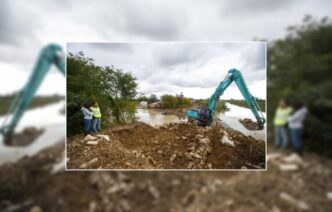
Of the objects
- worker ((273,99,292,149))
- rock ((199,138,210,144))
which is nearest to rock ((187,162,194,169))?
rock ((199,138,210,144))

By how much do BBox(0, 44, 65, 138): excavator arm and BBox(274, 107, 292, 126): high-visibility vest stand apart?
226 cm

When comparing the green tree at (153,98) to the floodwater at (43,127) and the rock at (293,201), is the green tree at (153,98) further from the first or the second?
the rock at (293,201)

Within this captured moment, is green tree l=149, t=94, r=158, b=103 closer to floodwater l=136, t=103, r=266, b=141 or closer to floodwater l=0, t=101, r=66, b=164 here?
floodwater l=136, t=103, r=266, b=141

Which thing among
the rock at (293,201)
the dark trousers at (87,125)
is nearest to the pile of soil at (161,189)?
the rock at (293,201)

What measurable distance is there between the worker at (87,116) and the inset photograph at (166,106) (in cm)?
1

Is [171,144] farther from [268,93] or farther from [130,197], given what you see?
[268,93]

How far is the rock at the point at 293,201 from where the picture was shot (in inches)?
165

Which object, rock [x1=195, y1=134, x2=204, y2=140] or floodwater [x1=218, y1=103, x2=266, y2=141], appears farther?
rock [x1=195, y1=134, x2=204, y2=140]

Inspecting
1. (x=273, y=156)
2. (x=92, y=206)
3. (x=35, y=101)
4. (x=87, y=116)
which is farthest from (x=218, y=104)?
(x=35, y=101)

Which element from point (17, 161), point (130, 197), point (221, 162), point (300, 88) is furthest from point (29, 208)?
point (300, 88)

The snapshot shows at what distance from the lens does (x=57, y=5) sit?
450 cm

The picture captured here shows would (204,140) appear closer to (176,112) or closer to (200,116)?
(200,116)

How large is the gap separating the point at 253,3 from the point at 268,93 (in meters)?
0.94

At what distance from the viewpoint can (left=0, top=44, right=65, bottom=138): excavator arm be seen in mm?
4457
